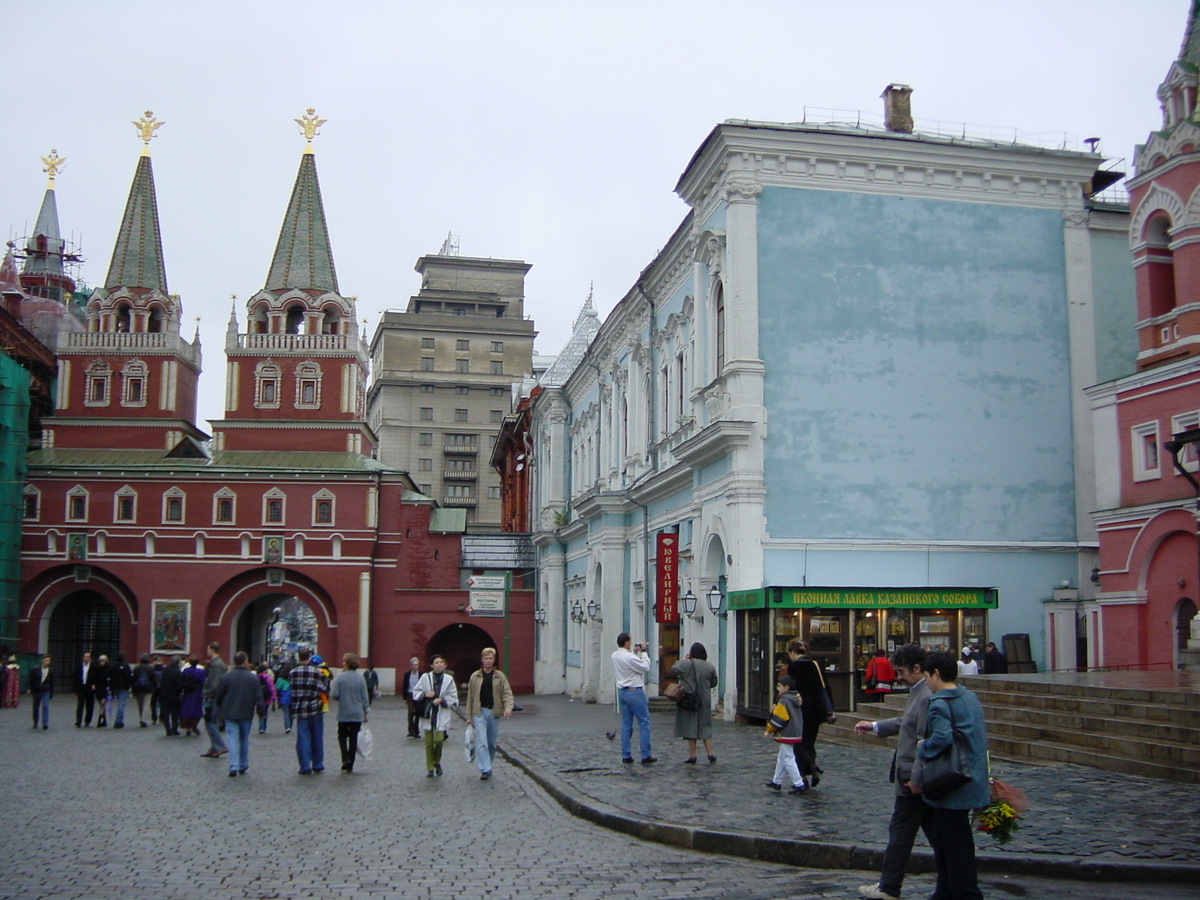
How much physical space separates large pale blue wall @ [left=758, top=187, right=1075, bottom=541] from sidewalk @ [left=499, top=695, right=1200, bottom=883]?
878cm

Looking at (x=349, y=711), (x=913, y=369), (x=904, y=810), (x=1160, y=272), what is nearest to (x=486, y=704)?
(x=349, y=711)

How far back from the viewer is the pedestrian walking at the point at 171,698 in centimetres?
2452

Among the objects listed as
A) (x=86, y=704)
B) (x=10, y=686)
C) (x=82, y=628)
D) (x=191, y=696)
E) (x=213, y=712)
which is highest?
(x=82, y=628)

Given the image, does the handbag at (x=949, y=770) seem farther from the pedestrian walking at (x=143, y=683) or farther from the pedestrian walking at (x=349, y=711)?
the pedestrian walking at (x=143, y=683)

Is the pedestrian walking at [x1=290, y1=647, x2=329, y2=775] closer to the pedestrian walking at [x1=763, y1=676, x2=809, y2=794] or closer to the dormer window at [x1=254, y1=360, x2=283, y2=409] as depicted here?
the pedestrian walking at [x1=763, y1=676, x2=809, y2=794]

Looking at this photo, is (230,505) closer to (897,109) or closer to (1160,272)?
(897,109)

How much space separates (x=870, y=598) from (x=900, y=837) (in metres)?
14.9

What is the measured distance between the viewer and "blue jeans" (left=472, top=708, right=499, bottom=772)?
15.8 meters

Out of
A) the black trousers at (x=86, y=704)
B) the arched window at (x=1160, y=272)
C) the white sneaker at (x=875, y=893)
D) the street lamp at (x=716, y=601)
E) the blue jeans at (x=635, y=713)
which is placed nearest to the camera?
the white sneaker at (x=875, y=893)

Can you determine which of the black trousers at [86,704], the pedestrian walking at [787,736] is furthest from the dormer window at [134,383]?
the pedestrian walking at [787,736]

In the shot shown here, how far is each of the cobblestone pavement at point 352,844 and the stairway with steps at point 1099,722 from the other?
198 centimetres

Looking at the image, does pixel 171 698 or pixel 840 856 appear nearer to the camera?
pixel 840 856

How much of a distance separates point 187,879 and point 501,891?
2336mm

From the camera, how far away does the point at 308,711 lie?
1623 centimetres
